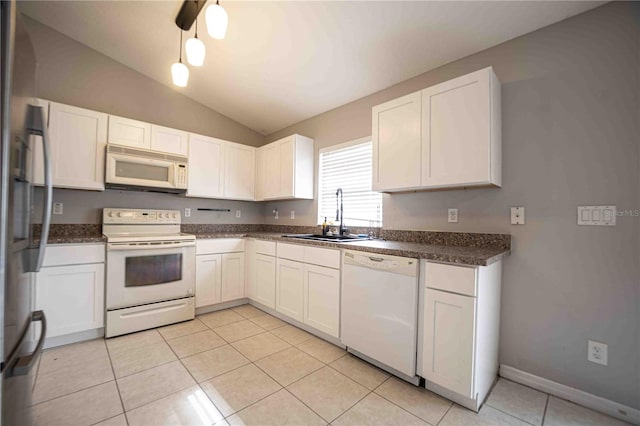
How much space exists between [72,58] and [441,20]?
368 cm

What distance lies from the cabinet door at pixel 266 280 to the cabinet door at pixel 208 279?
47 centimetres

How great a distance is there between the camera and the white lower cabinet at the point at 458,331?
1530 millimetres

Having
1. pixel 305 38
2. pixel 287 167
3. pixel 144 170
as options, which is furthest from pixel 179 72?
pixel 287 167

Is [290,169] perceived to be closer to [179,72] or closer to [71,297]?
[179,72]

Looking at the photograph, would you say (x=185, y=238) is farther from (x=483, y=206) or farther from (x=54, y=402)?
(x=483, y=206)

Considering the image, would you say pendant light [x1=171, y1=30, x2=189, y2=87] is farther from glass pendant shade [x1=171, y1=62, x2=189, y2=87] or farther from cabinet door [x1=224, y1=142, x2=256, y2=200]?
cabinet door [x1=224, y1=142, x2=256, y2=200]

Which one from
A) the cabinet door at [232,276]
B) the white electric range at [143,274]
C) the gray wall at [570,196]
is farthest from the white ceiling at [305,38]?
the cabinet door at [232,276]

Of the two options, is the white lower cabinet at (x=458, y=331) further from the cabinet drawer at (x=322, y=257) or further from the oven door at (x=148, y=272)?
the oven door at (x=148, y=272)

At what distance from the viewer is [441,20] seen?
191cm

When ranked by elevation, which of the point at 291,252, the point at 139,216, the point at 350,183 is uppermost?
the point at 350,183

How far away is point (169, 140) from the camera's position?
3.17m

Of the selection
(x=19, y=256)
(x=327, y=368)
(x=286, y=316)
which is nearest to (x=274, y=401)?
(x=327, y=368)

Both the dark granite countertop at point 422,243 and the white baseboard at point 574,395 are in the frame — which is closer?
the white baseboard at point 574,395

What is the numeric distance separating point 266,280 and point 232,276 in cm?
52
